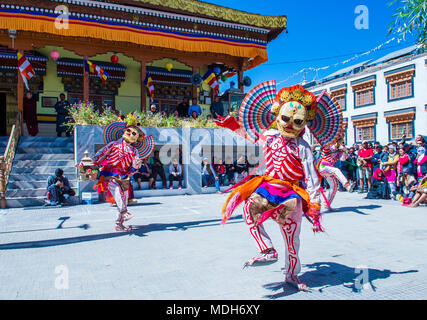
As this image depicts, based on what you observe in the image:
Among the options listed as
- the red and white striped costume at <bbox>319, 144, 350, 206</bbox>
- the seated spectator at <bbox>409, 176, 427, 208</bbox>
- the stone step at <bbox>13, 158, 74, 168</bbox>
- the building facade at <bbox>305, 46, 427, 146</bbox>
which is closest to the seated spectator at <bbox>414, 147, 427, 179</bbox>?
the seated spectator at <bbox>409, 176, 427, 208</bbox>

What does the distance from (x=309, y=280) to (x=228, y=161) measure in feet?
35.4

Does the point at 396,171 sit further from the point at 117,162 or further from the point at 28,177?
the point at 28,177

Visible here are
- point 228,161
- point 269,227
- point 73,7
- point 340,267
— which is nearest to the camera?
point 340,267

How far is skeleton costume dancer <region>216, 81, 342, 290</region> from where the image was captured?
351 centimetres

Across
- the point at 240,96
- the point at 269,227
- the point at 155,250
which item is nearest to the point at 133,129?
the point at 155,250

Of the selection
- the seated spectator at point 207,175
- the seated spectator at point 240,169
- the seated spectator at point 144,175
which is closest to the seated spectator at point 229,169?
the seated spectator at point 240,169

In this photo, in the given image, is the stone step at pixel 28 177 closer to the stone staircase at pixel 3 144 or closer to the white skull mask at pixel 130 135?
the stone staircase at pixel 3 144

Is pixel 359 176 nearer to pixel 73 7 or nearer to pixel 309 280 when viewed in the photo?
pixel 309 280

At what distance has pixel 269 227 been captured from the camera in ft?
22.0

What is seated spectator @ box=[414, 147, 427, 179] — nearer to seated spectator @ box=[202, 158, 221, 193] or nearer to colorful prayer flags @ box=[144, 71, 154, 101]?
seated spectator @ box=[202, 158, 221, 193]

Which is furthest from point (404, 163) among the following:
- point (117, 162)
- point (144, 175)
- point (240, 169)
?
point (144, 175)

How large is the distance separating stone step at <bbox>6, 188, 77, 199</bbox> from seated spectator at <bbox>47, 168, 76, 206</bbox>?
0.57m

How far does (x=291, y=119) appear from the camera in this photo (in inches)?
145

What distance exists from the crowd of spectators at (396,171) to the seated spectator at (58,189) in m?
7.54
